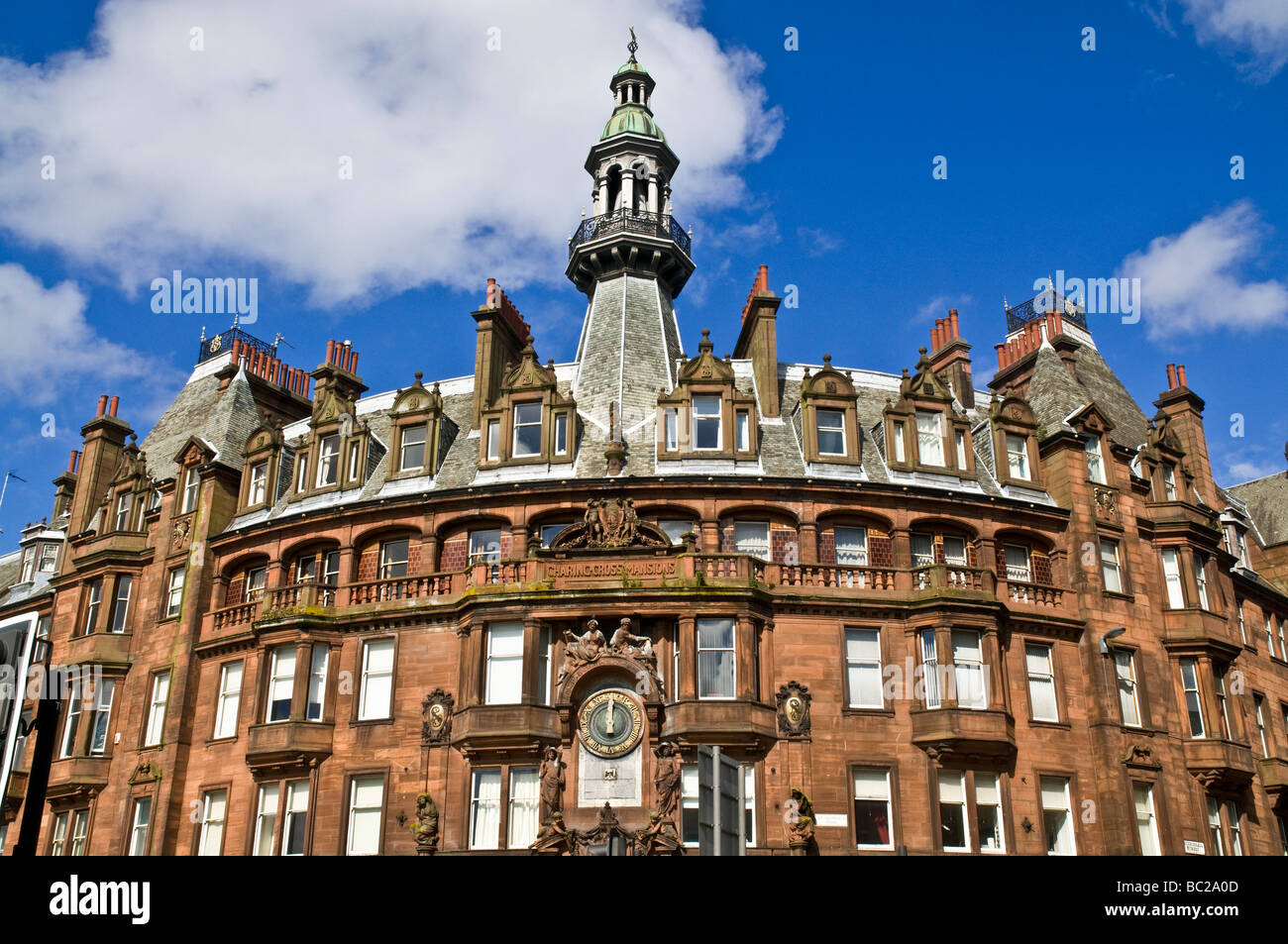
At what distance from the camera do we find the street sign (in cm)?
1320

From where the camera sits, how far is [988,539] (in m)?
37.1

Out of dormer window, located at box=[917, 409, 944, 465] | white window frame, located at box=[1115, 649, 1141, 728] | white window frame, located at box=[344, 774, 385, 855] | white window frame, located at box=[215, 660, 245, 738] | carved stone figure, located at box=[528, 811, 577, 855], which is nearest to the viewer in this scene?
carved stone figure, located at box=[528, 811, 577, 855]

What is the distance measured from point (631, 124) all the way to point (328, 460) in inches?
777

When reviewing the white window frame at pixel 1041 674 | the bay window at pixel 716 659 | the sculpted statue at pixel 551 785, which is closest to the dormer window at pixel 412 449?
the sculpted statue at pixel 551 785

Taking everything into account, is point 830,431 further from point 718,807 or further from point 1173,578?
point 718,807

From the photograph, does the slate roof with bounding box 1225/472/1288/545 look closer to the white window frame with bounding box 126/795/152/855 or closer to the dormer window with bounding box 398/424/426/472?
the dormer window with bounding box 398/424/426/472

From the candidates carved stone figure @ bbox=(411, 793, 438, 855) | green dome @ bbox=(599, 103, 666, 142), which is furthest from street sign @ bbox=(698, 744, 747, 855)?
green dome @ bbox=(599, 103, 666, 142)

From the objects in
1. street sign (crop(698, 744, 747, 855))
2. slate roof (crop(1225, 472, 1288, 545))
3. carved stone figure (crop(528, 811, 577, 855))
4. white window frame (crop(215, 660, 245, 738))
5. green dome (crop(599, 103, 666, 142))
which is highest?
green dome (crop(599, 103, 666, 142))

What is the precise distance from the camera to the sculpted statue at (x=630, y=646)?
108 feet

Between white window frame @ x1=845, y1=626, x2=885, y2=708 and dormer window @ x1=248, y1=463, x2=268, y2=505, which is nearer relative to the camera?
white window frame @ x1=845, y1=626, x2=885, y2=708

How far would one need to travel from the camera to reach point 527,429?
38906 mm

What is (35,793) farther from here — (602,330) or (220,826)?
(602,330)

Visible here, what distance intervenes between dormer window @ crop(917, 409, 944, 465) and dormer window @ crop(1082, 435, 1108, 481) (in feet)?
17.5
